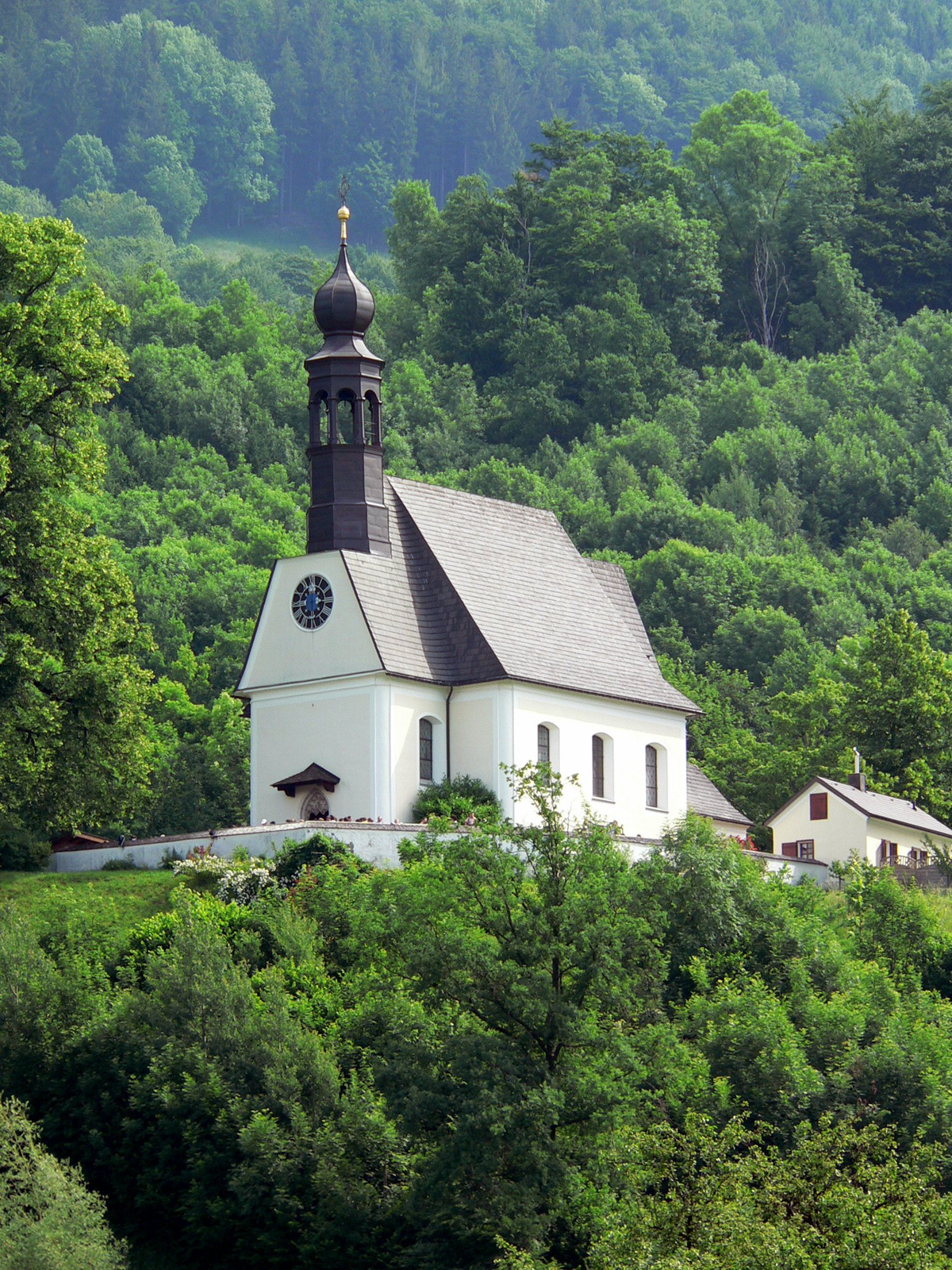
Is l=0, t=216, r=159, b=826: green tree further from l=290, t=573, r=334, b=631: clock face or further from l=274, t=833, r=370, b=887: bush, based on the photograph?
l=290, t=573, r=334, b=631: clock face

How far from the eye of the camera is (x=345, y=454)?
6850 cm

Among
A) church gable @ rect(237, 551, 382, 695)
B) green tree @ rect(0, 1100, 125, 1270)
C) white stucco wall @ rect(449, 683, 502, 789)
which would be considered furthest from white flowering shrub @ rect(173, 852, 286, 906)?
green tree @ rect(0, 1100, 125, 1270)

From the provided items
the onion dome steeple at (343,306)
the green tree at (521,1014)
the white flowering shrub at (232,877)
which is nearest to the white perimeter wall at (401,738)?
the white flowering shrub at (232,877)

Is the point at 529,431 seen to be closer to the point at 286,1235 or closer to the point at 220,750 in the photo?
the point at 220,750

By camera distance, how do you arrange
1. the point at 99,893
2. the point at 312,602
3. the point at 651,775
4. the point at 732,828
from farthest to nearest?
the point at 732,828, the point at 651,775, the point at 312,602, the point at 99,893

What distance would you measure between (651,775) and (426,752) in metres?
7.46

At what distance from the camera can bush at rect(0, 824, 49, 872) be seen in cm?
6331

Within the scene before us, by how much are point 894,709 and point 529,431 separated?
180ft

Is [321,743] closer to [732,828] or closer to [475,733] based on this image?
[475,733]

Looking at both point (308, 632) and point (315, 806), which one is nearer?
point (315, 806)

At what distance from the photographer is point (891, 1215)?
43.2m

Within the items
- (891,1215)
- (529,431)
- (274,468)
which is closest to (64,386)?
(891,1215)

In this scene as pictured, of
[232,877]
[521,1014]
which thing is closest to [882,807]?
[232,877]

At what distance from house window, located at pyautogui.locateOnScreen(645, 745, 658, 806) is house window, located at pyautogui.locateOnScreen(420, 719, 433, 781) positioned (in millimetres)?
6925
